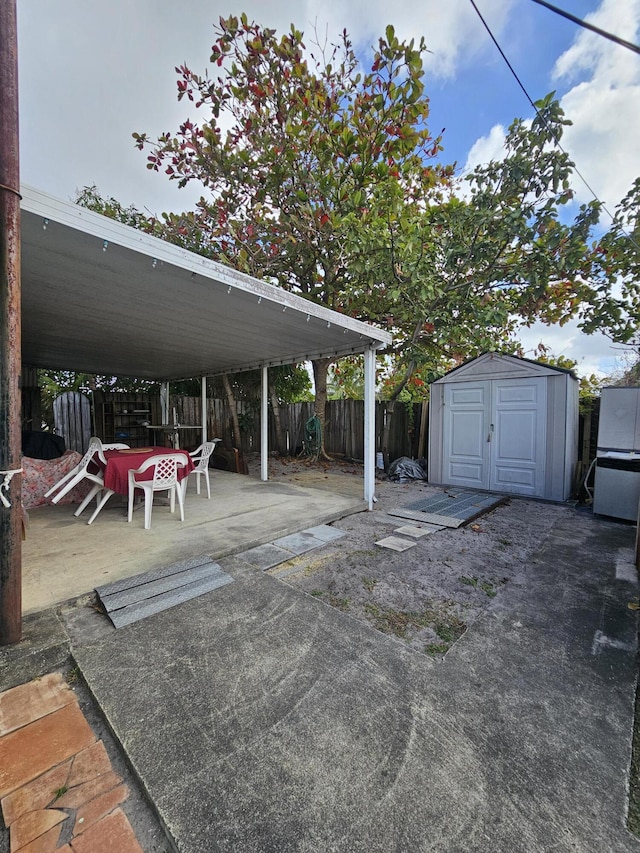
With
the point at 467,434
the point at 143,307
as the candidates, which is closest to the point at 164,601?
the point at 143,307

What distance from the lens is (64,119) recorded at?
5.60 m

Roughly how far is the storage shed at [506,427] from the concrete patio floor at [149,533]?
1.97m

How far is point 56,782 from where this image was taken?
3.85ft

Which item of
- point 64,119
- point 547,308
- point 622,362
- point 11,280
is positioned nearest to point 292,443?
point 547,308

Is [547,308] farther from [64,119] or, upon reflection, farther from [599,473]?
[64,119]

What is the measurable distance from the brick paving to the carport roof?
240 centimetres

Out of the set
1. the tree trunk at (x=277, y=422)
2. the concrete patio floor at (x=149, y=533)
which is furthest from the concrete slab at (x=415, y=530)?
the tree trunk at (x=277, y=422)

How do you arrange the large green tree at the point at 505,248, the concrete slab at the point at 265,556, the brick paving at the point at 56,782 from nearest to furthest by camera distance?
the brick paving at the point at 56,782 → the concrete slab at the point at 265,556 → the large green tree at the point at 505,248

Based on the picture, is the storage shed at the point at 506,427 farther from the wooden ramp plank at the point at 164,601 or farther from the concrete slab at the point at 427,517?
the wooden ramp plank at the point at 164,601

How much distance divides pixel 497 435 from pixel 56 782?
5.82m

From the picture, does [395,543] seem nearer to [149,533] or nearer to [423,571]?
[423,571]

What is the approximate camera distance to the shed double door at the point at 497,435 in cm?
522

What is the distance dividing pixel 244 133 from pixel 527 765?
26.0ft

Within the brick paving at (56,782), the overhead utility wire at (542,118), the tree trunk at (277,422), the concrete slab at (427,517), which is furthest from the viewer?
the tree trunk at (277,422)
